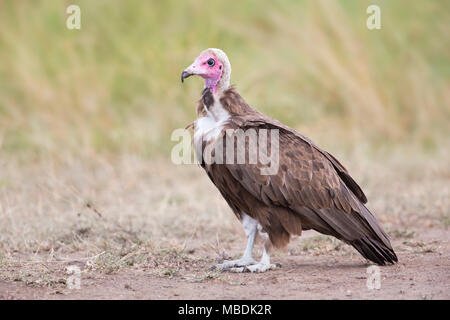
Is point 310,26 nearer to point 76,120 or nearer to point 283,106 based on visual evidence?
point 283,106

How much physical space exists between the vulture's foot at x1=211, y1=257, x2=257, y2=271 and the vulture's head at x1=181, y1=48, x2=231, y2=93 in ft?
3.82

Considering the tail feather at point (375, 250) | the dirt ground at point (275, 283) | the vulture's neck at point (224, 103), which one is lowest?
the dirt ground at point (275, 283)

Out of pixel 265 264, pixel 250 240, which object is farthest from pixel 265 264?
pixel 250 240

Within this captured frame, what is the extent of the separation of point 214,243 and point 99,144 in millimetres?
3746

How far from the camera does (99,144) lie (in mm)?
9273

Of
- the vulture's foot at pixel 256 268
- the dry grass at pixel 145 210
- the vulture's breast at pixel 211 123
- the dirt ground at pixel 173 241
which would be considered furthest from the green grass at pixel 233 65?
the vulture's foot at pixel 256 268

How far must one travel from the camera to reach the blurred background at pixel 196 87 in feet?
27.5

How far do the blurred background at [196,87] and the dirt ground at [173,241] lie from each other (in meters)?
0.06

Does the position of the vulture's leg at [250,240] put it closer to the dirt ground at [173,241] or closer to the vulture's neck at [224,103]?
the dirt ground at [173,241]

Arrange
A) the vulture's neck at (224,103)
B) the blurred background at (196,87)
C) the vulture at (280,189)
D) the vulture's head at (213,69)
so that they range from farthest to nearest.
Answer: the blurred background at (196,87)
the vulture's head at (213,69)
the vulture's neck at (224,103)
the vulture at (280,189)

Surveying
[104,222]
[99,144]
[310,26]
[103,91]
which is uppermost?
[310,26]

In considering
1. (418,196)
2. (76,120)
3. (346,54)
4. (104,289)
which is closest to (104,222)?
(104,289)

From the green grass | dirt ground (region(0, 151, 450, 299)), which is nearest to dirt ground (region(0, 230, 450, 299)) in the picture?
dirt ground (region(0, 151, 450, 299))

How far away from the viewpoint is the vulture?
4781mm
